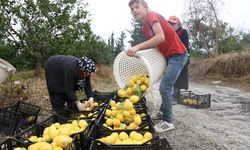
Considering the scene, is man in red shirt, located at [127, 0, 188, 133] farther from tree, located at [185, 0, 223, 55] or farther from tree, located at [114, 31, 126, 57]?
tree, located at [114, 31, 126, 57]

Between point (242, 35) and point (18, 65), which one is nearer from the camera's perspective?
point (18, 65)

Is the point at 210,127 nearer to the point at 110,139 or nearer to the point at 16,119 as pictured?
the point at 110,139

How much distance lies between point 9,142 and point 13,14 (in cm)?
810

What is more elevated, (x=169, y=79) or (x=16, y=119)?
(x=169, y=79)

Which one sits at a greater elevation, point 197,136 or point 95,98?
point 95,98

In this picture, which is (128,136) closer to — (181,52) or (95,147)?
(95,147)

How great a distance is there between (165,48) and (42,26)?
→ 6323 millimetres

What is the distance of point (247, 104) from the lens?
773 cm

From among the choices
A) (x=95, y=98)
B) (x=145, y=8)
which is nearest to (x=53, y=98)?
(x=95, y=98)

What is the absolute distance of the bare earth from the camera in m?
4.07

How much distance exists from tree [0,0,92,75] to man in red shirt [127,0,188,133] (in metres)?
6.05

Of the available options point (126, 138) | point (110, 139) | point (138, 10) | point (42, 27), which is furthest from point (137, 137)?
point (42, 27)

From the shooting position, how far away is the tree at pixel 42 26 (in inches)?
392

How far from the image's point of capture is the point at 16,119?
4.60 metres
